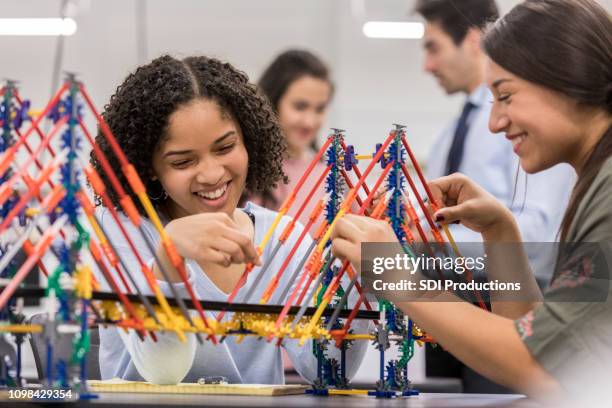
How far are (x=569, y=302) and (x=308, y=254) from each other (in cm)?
40

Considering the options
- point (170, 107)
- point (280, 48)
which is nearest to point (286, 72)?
point (170, 107)

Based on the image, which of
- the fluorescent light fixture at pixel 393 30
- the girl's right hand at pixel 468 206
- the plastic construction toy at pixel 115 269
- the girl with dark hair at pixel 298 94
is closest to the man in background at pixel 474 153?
the girl with dark hair at pixel 298 94

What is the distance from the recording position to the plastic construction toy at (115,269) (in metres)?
0.99

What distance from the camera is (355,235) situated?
118 centimetres

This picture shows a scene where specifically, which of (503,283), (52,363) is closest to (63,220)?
(52,363)

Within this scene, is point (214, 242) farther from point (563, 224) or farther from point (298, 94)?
point (298, 94)

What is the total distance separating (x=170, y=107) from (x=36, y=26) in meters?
3.46

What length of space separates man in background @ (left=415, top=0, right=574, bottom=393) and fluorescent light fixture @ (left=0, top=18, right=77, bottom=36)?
2.46 meters

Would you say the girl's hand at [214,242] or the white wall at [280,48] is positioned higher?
the white wall at [280,48]

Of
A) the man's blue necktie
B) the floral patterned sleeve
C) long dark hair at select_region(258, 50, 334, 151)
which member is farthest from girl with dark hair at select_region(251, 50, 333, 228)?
the floral patterned sleeve

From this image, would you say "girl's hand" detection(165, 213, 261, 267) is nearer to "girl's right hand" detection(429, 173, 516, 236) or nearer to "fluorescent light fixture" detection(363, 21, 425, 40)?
"girl's right hand" detection(429, 173, 516, 236)

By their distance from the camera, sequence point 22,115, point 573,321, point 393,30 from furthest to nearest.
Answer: point 393,30 < point 22,115 < point 573,321

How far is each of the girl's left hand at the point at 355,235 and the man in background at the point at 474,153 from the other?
0.90 metres

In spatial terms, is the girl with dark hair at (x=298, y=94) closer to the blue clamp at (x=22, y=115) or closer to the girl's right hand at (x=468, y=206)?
the girl's right hand at (x=468, y=206)
